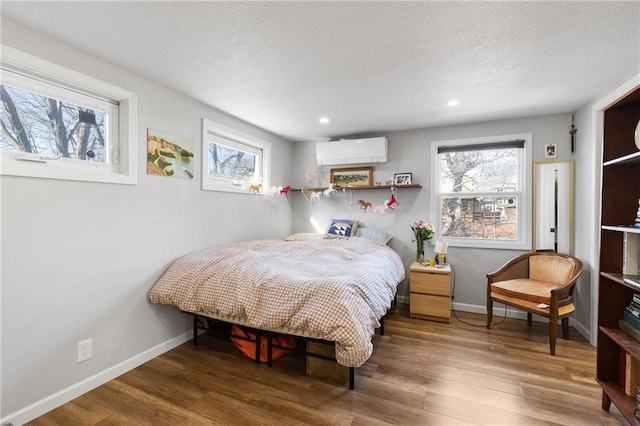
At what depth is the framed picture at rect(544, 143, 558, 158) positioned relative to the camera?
3148 mm

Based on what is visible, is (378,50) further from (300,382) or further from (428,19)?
(300,382)

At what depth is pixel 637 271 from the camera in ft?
5.29

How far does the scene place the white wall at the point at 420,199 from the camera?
321 cm

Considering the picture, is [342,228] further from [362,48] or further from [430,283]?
[362,48]

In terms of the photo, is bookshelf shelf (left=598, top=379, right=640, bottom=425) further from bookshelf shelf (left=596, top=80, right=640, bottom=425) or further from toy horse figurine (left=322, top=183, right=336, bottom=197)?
toy horse figurine (left=322, top=183, right=336, bottom=197)

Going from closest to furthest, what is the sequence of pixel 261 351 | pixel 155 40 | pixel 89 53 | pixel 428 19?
pixel 428 19, pixel 155 40, pixel 89 53, pixel 261 351

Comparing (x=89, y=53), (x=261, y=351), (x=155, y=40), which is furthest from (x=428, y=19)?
(x=261, y=351)

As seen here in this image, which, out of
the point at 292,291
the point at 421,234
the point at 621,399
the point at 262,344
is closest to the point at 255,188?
the point at 262,344

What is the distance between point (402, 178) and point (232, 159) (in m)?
2.17

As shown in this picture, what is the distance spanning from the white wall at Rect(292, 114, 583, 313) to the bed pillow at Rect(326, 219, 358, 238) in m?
0.20

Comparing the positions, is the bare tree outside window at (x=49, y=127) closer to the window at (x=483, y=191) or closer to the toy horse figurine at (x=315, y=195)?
the toy horse figurine at (x=315, y=195)

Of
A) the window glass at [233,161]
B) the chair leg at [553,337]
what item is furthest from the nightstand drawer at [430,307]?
the window glass at [233,161]

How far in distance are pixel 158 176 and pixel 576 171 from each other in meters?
4.14

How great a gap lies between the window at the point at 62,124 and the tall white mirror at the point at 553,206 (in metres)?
4.02
